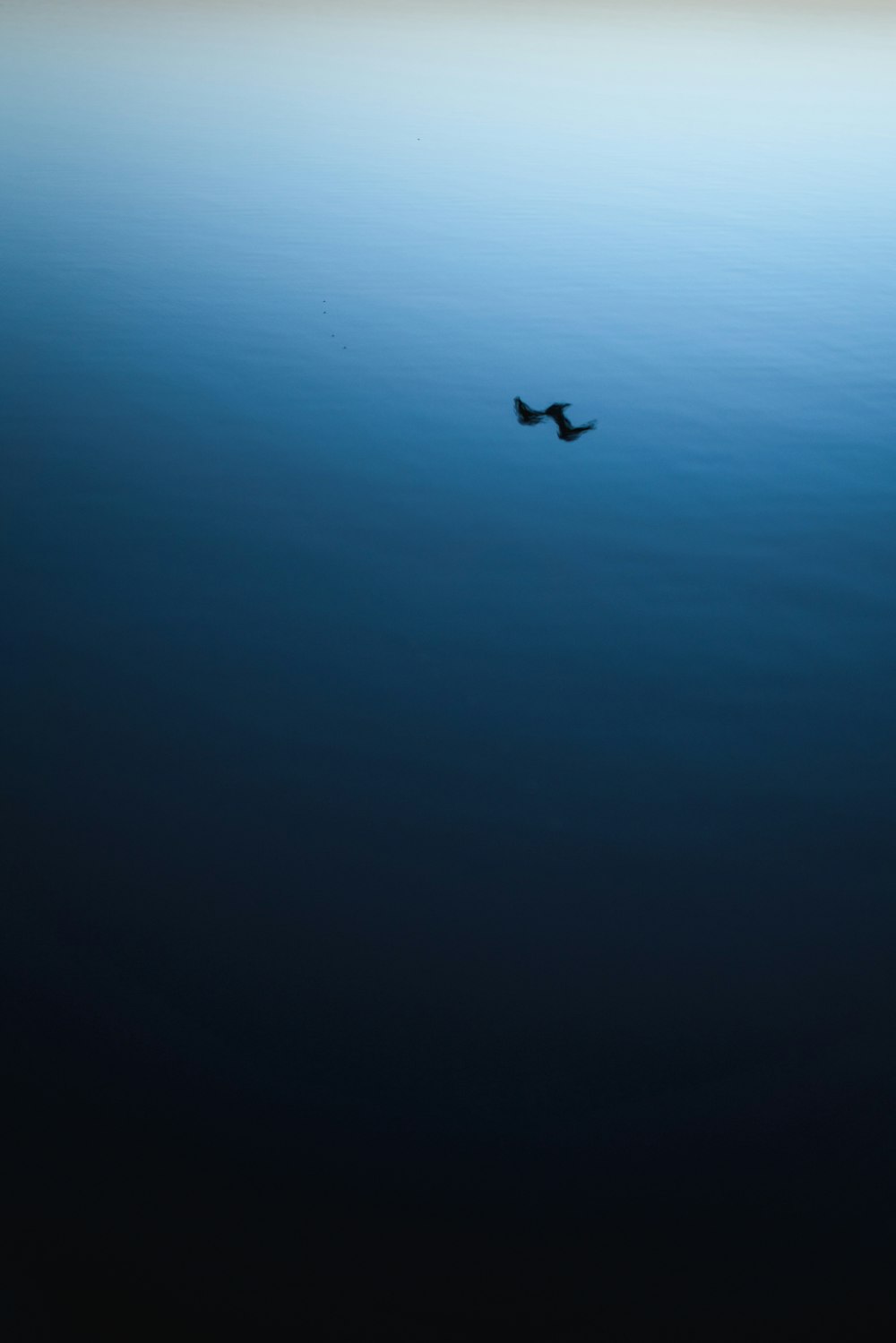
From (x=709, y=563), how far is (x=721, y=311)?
17.3ft

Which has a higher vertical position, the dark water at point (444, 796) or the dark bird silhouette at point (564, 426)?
the dark bird silhouette at point (564, 426)

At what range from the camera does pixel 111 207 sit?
529 inches

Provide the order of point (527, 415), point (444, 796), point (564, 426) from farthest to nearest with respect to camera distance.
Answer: point (527, 415)
point (564, 426)
point (444, 796)

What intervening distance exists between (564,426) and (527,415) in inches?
11.4

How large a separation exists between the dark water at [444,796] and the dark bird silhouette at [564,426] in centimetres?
8

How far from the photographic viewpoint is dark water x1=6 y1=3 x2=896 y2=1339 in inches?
125

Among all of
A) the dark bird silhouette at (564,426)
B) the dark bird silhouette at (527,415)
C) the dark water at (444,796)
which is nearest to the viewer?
the dark water at (444,796)

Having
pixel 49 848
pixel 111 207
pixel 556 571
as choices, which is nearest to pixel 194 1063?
pixel 49 848

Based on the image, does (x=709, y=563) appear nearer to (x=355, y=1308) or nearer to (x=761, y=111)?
(x=355, y=1308)

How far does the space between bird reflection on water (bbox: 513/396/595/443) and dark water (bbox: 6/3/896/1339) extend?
0.28 feet

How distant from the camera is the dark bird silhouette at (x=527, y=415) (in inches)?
329

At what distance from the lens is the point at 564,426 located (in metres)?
8.32

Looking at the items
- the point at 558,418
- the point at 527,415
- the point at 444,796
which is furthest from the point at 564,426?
the point at 444,796

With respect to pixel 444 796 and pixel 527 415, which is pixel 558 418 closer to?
pixel 527 415
